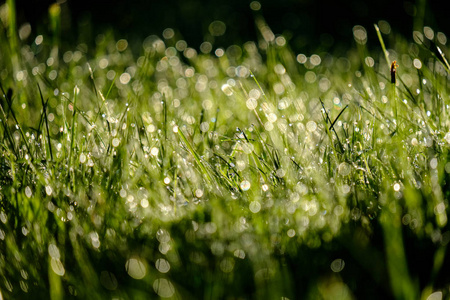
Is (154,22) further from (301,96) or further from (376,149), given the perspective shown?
(376,149)

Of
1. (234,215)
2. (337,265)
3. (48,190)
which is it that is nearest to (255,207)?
(234,215)

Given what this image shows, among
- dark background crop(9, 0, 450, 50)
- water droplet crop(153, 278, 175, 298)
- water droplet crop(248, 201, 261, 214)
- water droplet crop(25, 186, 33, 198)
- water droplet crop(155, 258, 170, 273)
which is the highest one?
water droplet crop(25, 186, 33, 198)

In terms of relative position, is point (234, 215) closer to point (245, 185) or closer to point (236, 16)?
point (245, 185)

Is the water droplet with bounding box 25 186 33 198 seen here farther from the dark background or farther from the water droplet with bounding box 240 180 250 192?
the dark background

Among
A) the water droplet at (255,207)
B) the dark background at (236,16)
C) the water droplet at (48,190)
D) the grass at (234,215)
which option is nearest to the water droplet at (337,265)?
the grass at (234,215)

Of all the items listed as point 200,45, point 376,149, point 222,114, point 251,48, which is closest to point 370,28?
point 200,45

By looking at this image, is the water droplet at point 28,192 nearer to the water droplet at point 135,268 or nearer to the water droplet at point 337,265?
the water droplet at point 135,268

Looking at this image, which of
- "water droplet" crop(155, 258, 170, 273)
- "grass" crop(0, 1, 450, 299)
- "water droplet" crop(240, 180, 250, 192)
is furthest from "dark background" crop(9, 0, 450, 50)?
"water droplet" crop(155, 258, 170, 273)

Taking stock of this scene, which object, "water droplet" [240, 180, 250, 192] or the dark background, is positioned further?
the dark background
